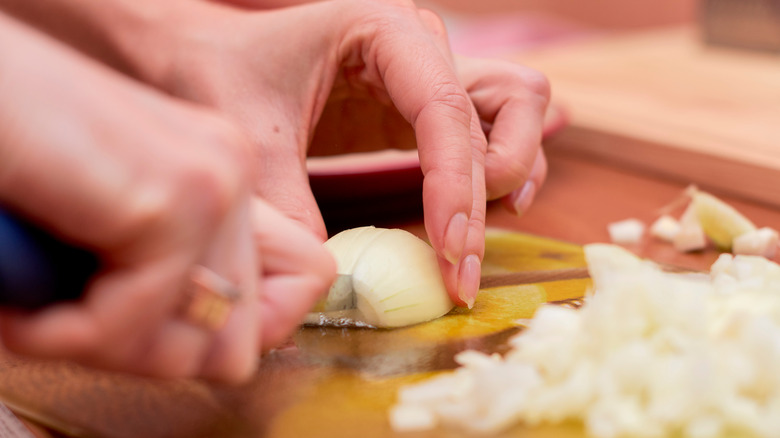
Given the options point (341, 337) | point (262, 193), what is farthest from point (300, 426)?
point (262, 193)

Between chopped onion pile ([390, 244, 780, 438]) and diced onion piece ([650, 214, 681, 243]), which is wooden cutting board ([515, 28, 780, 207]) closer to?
diced onion piece ([650, 214, 681, 243])

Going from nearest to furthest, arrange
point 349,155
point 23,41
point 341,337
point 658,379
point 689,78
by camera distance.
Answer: point 23,41, point 658,379, point 341,337, point 349,155, point 689,78

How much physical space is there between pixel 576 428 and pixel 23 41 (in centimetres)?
48

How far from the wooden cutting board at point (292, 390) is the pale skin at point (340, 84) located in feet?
0.23

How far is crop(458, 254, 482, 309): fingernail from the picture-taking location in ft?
2.64

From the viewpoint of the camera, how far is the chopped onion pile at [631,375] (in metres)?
0.58

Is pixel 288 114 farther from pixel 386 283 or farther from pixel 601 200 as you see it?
→ pixel 601 200

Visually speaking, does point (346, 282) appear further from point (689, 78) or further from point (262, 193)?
point (689, 78)

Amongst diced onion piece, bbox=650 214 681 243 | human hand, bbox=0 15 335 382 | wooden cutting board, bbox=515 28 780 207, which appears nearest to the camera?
human hand, bbox=0 15 335 382

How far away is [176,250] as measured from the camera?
0.46 meters

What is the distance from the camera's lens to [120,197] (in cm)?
43

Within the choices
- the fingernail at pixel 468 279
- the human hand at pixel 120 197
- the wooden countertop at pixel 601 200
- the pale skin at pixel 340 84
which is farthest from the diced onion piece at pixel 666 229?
the human hand at pixel 120 197

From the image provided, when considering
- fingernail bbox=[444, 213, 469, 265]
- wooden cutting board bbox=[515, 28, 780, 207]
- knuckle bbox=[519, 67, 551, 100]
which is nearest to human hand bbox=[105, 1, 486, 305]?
fingernail bbox=[444, 213, 469, 265]

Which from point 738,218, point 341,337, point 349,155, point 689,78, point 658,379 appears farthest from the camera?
point 689,78
